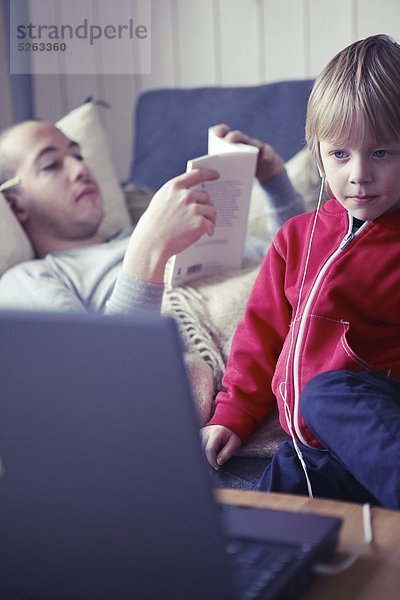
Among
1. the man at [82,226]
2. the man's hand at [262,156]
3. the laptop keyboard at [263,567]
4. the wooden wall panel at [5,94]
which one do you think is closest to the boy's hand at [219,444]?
the man at [82,226]

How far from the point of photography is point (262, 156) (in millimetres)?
1775

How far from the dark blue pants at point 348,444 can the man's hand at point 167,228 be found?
1.36 ft

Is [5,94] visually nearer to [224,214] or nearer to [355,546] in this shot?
[224,214]

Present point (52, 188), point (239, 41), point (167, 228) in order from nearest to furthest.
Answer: point (167, 228)
point (52, 188)
point (239, 41)

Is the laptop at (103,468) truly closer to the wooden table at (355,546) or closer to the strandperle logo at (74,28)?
the wooden table at (355,546)

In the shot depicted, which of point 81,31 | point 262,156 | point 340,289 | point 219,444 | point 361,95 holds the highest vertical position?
point 81,31

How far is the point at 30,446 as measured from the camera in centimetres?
61

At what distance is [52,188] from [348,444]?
116 centimetres

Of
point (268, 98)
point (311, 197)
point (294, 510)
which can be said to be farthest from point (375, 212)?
point (268, 98)

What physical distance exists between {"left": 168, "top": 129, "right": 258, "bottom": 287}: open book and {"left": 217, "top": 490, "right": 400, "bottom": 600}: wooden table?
0.81m

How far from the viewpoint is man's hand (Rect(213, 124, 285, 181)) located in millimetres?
1722

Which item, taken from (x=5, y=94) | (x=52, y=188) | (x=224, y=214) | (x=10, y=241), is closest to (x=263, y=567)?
(x=224, y=214)

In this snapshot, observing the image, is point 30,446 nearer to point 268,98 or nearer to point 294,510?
point 294,510

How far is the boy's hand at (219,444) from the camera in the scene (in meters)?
1.27
